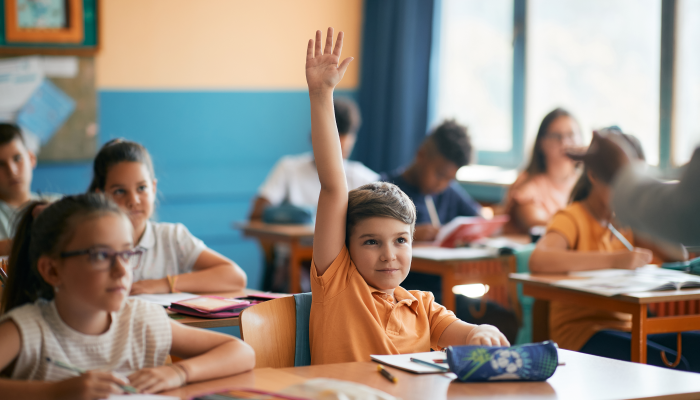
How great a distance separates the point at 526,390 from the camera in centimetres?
135

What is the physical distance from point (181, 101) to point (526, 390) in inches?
175

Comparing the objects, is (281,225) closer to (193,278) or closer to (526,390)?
(193,278)

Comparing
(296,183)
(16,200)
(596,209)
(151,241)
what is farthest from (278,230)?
(596,209)

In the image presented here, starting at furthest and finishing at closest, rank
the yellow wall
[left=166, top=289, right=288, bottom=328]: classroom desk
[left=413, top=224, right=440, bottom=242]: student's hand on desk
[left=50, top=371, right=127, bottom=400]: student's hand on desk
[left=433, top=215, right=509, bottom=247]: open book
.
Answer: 1. the yellow wall
2. [left=413, top=224, right=440, bottom=242]: student's hand on desk
3. [left=433, top=215, right=509, bottom=247]: open book
4. [left=166, top=289, right=288, bottom=328]: classroom desk
5. [left=50, top=371, right=127, bottom=400]: student's hand on desk

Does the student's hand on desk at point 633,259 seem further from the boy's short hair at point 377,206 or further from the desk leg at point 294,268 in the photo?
the desk leg at point 294,268

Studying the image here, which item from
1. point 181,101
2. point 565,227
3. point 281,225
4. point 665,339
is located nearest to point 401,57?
point 181,101

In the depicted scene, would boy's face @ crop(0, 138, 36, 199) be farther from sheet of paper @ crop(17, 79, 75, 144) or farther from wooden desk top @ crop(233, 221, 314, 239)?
sheet of paper @ crop(17, 79, 75, 144)

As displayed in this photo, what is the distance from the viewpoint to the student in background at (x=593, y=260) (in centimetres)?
254

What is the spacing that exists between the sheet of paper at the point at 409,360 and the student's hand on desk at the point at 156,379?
414 mm

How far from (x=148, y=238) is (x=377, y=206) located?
3.52 feet

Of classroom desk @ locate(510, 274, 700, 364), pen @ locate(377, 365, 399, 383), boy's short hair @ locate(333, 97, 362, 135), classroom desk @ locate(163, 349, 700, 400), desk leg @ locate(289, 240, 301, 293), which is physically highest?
boy's short hair @ locate(333, 97, 362, 135)

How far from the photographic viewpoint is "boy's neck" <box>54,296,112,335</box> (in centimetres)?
132

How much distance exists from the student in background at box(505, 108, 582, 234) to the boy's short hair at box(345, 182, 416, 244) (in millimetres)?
2391

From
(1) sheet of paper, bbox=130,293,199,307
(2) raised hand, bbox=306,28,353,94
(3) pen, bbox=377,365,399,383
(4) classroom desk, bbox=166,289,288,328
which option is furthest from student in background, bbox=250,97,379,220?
(3) pen, bbox=377,365,399,383
